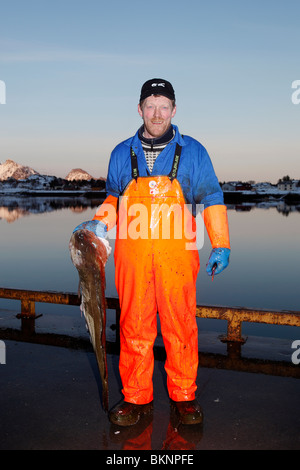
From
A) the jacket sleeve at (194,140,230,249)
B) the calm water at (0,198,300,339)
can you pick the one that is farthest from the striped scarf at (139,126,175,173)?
Answer: the calm water at (0,198,300,339)

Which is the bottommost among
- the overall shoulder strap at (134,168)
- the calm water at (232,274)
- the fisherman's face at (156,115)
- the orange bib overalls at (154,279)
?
the calm water at (232,274)

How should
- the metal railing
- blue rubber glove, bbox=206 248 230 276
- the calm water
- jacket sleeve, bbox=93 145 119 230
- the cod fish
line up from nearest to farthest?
the cod fish
blue rubber glove, bbox=206 248 230 276
jacket sleeve, bbox=93 145 119 230
the metal railing
the calm water

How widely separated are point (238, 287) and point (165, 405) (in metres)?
8.77

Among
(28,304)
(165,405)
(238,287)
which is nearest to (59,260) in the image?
(238,287)

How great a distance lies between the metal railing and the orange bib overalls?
691mm

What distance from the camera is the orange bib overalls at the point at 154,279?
2961 millimetres

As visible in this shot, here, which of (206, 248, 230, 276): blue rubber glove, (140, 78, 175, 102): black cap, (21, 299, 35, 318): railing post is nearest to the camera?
(206, 248, 230, 276): blue rubber glove

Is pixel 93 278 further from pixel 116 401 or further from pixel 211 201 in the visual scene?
pixel 116 401

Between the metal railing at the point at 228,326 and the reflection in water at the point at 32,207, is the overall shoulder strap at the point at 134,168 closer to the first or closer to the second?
the metal railing at the point at 228,326

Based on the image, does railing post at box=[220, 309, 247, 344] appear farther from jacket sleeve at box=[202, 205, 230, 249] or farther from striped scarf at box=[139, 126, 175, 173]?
striped scarf at box=[139, 126, 175, 173]

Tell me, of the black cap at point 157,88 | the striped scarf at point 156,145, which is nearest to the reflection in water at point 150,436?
the striped scarf at point 156,145

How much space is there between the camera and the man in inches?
117

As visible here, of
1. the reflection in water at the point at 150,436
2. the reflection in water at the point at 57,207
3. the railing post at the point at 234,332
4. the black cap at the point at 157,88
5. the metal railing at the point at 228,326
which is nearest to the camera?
the reflection in water at the point at 150,436

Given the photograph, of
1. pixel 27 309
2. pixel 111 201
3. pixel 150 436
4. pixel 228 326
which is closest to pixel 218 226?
pixel 111 201
